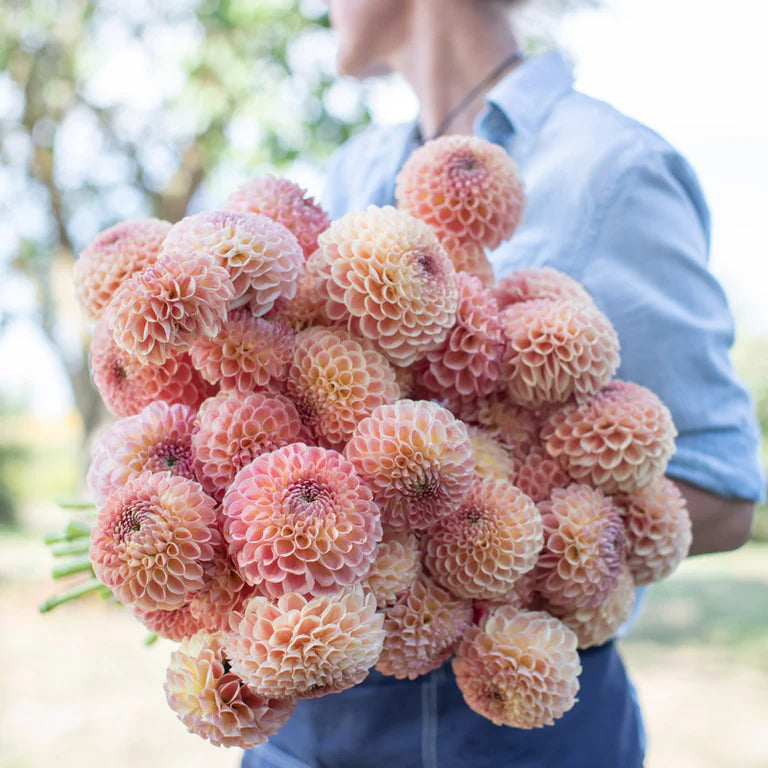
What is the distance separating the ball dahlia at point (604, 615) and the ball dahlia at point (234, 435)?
0.94 ft

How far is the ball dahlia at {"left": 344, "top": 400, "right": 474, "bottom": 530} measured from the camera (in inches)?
19.2

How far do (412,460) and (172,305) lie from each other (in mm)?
185

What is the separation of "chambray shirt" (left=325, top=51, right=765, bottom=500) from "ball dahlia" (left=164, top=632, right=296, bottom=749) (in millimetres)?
495

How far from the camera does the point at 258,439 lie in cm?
50

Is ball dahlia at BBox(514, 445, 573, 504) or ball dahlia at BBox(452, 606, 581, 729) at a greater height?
ball dahlia at BBox(514, 445, 573, 504)

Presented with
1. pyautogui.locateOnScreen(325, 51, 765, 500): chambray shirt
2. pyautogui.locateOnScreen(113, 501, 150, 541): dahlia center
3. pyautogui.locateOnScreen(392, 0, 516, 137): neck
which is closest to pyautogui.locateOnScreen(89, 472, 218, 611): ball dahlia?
pyautogui.locateOnScreen(113, 501, 150, 541): dahlia center

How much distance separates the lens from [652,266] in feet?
2.59

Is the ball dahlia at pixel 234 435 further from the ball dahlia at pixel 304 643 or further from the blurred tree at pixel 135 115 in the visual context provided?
the blurred tree at pixel 135 115

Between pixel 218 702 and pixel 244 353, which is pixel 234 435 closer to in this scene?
pixel 244 353

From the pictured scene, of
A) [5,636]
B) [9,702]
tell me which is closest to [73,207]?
[5,636]

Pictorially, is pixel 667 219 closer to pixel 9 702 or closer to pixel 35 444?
pixel 9 702

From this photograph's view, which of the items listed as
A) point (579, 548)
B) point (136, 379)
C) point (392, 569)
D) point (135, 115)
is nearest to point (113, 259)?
point (136, 379)

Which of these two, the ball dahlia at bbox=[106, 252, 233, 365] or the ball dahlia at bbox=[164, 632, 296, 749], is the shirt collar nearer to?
the ball dahlia at bbox=[106, 252, 233, 365]

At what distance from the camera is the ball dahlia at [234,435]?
500mm
